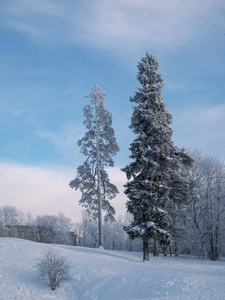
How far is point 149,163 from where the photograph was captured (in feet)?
65.4

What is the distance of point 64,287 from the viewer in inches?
479

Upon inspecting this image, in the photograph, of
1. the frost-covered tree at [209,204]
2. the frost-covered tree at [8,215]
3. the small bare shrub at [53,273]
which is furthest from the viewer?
the frost-covered tree at [8,215]

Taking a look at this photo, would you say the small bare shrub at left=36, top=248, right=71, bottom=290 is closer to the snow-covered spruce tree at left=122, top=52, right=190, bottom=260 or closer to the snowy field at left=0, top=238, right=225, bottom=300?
the snowy field at left=0, top=238, right=225, bottom=300

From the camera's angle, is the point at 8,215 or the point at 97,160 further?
the point at 8,215

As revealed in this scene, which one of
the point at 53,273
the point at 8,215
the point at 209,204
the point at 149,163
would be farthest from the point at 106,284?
the point at 8,215

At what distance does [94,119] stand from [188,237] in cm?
1689

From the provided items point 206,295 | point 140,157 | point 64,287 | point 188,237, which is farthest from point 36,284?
point 188,237

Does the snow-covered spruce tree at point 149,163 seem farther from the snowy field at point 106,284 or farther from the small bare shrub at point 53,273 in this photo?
the small bare shrub at point 53,273

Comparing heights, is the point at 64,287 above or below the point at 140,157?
below

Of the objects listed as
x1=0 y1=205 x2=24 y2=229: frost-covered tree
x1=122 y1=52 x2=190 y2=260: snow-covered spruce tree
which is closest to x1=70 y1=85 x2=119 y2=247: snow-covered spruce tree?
x1=122 y1=52 x2=190 y2=260: snow-covered spruce tree

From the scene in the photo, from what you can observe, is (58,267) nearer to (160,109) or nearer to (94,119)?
(160,109)

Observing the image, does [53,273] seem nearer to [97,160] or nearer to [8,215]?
[97,160]

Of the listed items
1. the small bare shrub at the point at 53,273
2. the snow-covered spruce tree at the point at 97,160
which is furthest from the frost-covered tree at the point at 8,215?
the small bare shrub at the point at 53,273

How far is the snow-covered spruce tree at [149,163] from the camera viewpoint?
61.8 ft
